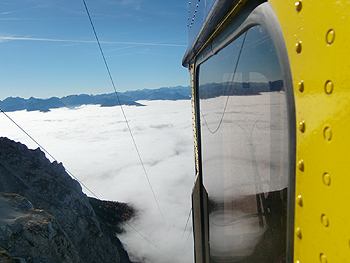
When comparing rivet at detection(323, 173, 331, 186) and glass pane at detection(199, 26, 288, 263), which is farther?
glass pane at detection(199, 26, 288, 263)

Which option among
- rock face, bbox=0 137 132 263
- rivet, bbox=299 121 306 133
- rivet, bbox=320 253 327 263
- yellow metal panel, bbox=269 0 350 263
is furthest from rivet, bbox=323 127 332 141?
rock face, bbox=0 137 132 263

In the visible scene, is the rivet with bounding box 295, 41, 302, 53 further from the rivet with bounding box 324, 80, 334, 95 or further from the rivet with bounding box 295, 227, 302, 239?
the rivet with bounding box 295, 227, 302, 239

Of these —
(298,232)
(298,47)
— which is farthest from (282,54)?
(298,232)

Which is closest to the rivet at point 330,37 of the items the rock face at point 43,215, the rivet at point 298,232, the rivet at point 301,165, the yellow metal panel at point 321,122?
the yellow metal panel at point 321,122

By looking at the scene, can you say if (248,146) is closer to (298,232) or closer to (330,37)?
(298,232)

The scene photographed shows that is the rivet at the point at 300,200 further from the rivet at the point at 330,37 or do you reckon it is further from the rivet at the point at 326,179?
the rivet at the point at 330,37

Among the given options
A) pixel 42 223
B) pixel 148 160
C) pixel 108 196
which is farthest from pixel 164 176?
pixel 42 223
